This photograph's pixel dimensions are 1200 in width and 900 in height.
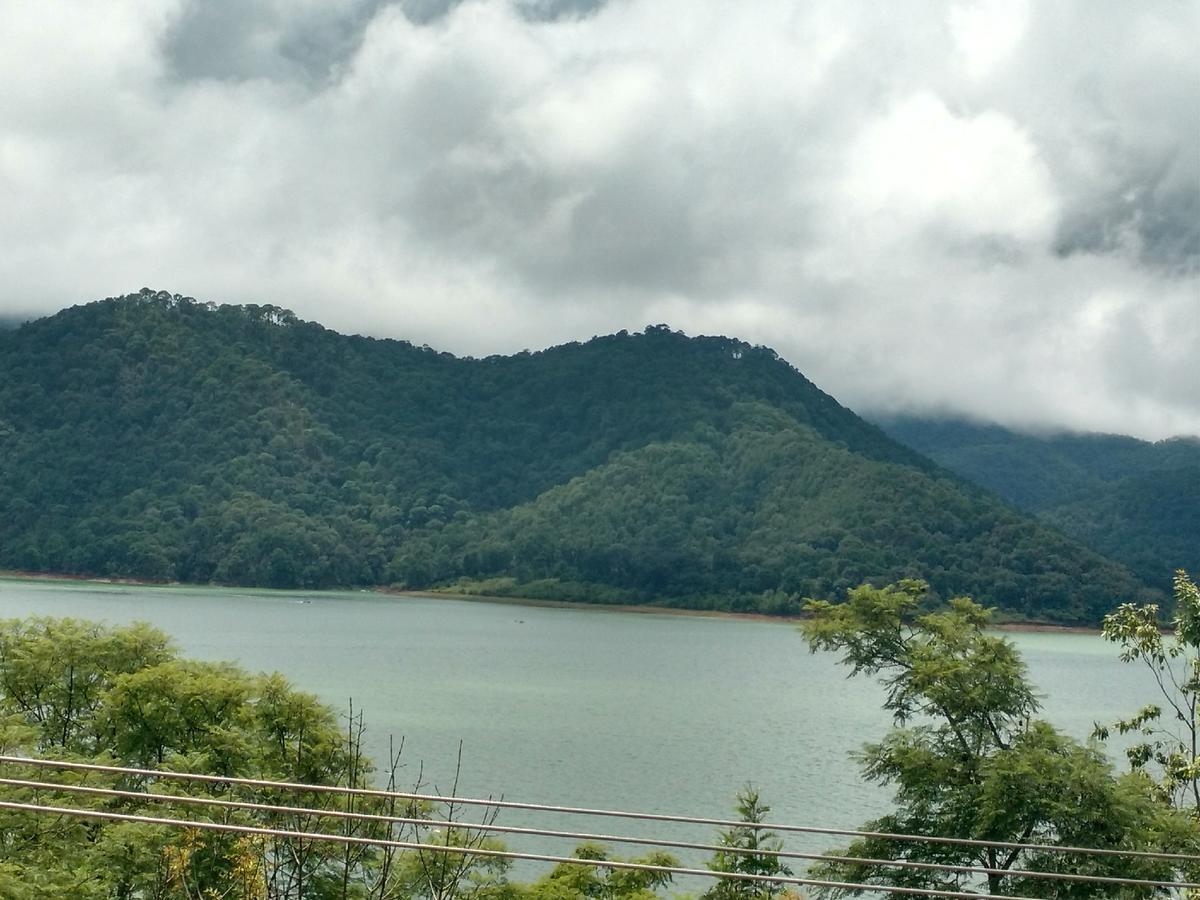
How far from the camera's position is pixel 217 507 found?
498 ft

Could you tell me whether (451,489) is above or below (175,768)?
above

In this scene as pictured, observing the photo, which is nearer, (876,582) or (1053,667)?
(1053,667)

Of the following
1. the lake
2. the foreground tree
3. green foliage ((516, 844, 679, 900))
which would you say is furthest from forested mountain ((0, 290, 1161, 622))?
green foliage ((516, 844, 679, 900))

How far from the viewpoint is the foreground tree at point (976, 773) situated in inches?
683

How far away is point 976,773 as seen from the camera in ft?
60.4

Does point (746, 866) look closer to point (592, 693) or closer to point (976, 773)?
point (976, 773)

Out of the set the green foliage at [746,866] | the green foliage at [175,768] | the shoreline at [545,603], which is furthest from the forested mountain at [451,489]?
the green foliage at [175,768]

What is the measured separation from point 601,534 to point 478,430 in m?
55.9

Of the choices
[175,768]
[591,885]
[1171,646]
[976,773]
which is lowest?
[591,885]

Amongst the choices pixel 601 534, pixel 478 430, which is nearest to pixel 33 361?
pixel 478 430

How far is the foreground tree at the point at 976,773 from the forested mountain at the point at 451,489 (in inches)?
4229

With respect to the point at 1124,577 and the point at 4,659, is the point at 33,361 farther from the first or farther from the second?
the point at 4,659

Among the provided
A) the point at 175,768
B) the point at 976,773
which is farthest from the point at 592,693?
the point at 175,768

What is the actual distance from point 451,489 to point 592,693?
121 m
